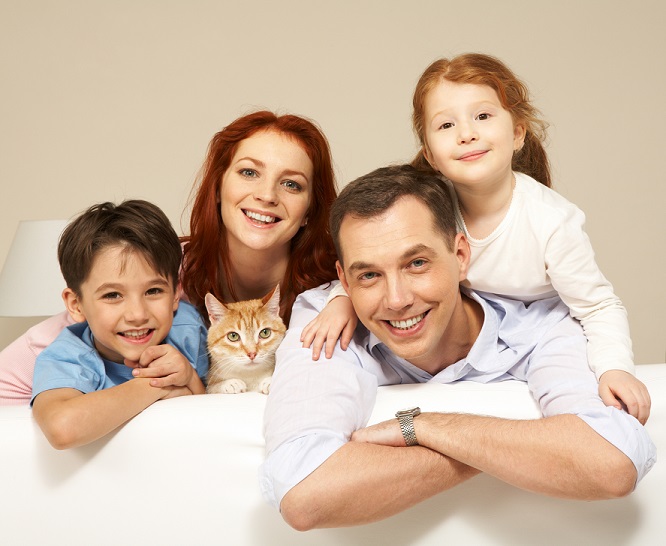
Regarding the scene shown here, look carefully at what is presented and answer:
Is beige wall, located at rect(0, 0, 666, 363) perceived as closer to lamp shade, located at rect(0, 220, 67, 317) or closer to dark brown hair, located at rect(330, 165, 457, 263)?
lamp shade, located at rect(0, 220, 67, 317)

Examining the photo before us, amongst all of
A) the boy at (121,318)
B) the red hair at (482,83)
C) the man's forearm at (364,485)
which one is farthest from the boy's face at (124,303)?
the red hair at (482,83)

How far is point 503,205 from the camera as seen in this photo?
2.00 meters

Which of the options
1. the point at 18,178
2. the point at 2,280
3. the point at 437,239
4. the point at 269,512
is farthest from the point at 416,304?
the point at 18,178

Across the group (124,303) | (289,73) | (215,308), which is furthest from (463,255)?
(289,73)

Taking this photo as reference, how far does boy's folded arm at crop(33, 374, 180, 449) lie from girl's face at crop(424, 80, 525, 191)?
→ 3.12 feet

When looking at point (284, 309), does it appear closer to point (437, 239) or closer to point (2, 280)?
point (437, 239)

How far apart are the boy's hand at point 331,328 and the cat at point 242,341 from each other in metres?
0.36

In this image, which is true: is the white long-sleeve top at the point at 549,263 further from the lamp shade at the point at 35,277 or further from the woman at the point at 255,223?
the lamp shade at the point at 35,277

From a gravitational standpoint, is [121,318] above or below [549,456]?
above

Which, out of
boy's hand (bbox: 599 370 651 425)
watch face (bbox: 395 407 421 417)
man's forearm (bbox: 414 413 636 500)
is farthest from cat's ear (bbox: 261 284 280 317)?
boy's hand (bbox: 599 370 651 425)

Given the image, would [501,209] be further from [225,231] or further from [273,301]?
[225,231]

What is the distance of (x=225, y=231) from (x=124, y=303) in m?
0.61

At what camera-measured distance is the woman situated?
2.39 metres

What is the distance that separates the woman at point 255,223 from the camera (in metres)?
2.39
